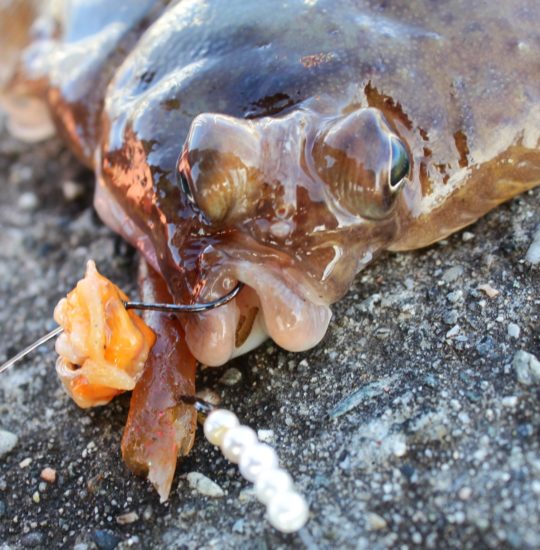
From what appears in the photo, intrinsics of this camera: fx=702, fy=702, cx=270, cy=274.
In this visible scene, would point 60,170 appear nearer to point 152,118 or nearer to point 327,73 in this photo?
point 152,118

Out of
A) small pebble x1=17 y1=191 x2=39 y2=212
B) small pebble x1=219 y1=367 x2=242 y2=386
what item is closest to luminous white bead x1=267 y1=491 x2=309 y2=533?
small pebble x1=219 y1=367 x2=242 y2=386

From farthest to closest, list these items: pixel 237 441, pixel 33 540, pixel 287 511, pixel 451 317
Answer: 1. pixel 451 317
2. pixel 33 540
3. pixel 237 441
4. pixel 287 511

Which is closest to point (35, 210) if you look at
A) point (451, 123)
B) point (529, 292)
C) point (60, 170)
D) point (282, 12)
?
point (60, 170)

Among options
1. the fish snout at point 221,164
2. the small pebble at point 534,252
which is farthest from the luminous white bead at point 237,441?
the small pebble at point 534,252

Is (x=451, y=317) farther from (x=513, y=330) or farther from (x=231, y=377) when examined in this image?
(x=231, y=377)

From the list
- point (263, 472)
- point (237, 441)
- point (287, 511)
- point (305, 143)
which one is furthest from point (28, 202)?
point (287, 511)
